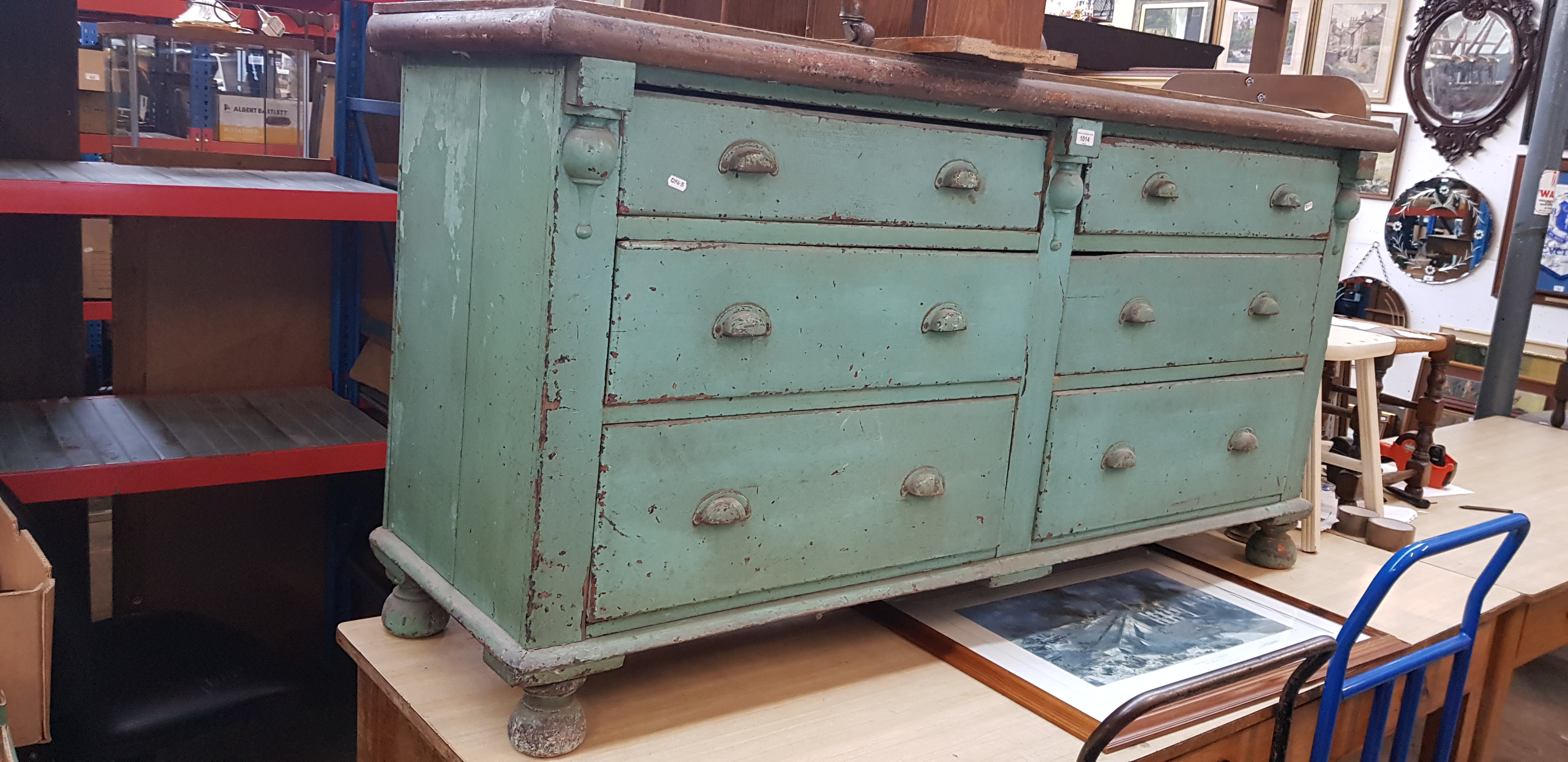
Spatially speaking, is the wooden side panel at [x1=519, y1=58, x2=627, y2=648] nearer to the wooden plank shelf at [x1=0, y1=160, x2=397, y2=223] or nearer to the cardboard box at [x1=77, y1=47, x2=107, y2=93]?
the wooden plank shelf at [x1=0, y1=160, x2=397, y2=223]

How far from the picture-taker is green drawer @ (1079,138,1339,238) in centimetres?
211

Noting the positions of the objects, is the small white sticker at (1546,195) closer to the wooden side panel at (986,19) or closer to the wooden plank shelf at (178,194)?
the wooden side panel at (986,19)

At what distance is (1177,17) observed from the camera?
686cm

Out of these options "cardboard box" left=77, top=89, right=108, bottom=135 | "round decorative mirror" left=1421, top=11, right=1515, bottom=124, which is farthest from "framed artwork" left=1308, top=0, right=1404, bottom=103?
"cardboard box" left=77, top=89, right=108, bottom=135

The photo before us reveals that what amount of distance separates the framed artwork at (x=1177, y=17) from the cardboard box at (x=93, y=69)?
214 inches

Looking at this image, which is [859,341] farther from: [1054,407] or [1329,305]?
[1329,305]

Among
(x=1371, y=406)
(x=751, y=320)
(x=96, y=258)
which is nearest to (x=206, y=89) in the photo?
(x=96, y=258)

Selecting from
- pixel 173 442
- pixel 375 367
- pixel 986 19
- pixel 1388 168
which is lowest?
pixel 173 442

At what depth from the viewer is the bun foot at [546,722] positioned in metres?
1.63

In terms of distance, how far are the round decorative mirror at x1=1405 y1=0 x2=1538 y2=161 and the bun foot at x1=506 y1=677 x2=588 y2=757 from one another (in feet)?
20.6

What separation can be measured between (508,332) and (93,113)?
13.5 feet

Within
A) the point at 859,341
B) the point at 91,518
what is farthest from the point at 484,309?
the point at 91,518

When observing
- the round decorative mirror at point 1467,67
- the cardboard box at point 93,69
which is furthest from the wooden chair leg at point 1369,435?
the cardboard box at point 93,69

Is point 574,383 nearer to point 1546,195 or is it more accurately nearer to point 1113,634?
point 1113,634
